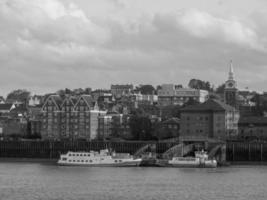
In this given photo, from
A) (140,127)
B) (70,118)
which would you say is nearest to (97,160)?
(140,127)

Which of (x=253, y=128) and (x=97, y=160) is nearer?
(x=97, y=160)

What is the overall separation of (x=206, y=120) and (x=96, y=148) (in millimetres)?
25239

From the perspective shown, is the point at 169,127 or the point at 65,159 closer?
the point at 65,159

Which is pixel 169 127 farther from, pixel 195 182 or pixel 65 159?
pixel 195 182

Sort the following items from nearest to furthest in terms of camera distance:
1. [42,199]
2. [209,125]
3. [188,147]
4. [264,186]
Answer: [42,199], [264,186], [188,147], [209,125]

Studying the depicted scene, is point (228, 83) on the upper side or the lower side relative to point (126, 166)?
upper

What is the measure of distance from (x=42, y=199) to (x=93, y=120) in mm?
96813

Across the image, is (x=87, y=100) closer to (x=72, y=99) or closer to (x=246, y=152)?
(x=72, y=99)

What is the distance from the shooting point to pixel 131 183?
3295 inches

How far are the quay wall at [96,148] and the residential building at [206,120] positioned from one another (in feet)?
71.5

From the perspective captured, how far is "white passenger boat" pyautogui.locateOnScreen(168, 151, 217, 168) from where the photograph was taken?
114 m

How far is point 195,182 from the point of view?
86.4 m

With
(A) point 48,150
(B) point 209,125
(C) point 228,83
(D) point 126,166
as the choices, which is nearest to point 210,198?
(D) point 126,166

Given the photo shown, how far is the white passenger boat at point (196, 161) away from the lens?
113938 millimetres
